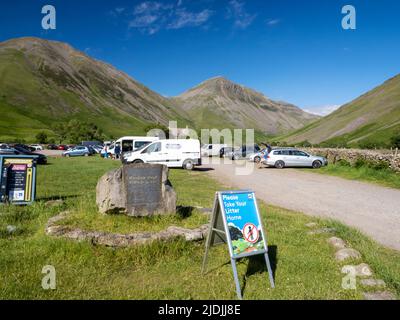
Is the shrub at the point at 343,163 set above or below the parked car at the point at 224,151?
below

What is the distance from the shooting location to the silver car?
28.8 m

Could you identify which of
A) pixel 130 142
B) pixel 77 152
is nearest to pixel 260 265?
pixel 130 142

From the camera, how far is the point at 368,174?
20469 mm

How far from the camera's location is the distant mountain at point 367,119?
8224 centimetres

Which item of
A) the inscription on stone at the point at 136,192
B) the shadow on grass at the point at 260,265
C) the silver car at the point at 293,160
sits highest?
the silver car at the point at 293,160

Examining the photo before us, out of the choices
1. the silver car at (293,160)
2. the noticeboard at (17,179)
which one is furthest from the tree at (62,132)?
the noticeboard at (17,179)

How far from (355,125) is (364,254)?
4060 inches

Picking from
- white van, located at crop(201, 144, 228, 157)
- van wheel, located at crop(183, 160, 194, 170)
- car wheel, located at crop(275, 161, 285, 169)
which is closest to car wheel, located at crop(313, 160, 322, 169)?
car wheel, located at crop(275, 161, 285, 169)

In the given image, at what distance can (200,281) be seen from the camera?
17.6 feet

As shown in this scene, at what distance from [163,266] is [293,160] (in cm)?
2471

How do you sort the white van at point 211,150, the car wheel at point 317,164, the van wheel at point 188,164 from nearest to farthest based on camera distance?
1. the van wheel at point 188,164
2. the car wheel at point 317,164
3. the white van at point 211,150

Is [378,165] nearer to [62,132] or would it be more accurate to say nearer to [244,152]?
[244,152]

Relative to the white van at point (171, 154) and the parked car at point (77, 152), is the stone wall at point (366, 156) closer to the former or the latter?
the white van at point (171, 154)

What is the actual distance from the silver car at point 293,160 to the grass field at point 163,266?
21.3m
